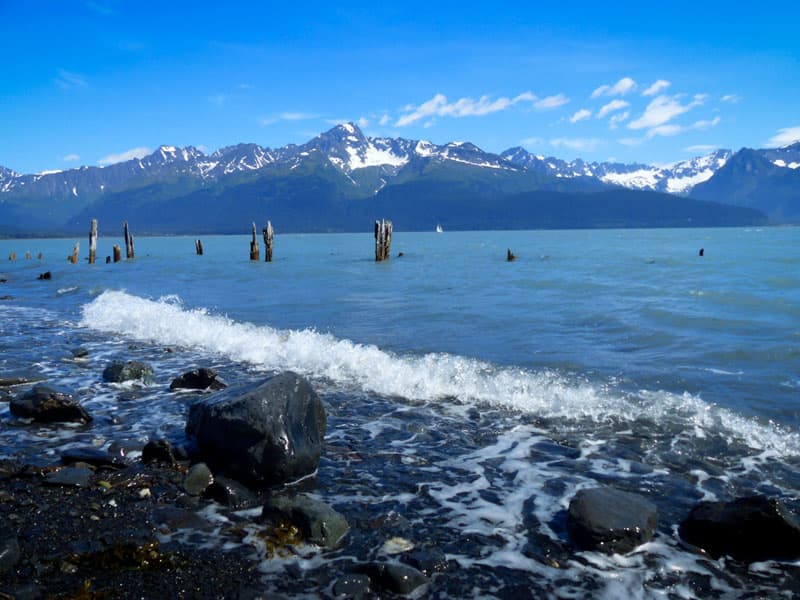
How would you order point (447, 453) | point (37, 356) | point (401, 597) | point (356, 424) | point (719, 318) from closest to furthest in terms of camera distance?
1. point (401, 597)
2. point (447, 453)
3. point (356, 424)
4. point (37, 356)
5. point (719, 318)

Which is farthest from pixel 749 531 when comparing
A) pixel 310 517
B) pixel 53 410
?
pixel 53 410

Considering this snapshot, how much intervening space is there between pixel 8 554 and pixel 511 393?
7.90 m

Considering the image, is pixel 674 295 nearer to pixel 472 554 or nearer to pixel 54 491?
pixel 472 554

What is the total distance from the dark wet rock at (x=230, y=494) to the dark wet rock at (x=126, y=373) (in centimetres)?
598

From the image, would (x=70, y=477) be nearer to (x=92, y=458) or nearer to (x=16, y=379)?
(x=92, y=458)

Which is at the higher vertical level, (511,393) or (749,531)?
(749,531)

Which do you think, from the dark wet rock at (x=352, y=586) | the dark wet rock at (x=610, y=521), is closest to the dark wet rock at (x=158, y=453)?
the dark wet rock at (x=352, y=586)

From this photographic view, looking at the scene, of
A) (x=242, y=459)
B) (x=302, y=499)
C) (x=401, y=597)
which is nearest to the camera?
(x=401, y=597)

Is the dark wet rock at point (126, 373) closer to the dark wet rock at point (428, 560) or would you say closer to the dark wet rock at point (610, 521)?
the dark wet rock at point (428, 560)

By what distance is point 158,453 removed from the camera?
7273mm

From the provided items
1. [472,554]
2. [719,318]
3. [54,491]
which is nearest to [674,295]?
[719,318]

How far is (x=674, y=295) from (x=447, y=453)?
853 inches

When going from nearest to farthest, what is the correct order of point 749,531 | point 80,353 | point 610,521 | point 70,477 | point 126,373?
1. point 749,531
2. point 610,521
3. point 70,477
4. point 126,373
5. point 80,353

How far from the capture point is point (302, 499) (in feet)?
19.2
